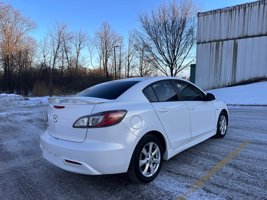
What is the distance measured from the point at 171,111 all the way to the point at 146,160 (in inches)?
35.6

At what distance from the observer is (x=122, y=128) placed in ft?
10.9

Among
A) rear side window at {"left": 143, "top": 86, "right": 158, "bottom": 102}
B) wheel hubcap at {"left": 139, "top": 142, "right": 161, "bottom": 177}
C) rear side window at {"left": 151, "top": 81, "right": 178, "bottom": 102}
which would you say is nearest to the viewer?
wheel hubcap at {"left": 139, "top": 142, "right": 161, "bottom": 177}

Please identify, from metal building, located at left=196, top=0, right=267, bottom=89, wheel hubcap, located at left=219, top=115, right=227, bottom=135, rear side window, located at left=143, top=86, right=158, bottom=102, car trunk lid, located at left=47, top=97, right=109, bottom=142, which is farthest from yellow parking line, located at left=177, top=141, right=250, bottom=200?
metal building, located at left=196, top=0, right=267, bottom=89

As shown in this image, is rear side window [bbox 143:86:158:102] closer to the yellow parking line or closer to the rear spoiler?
the rear spoiler

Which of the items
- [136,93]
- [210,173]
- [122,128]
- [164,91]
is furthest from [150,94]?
[210,173]

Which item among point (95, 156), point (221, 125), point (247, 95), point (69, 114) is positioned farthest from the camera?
point (247, 95)

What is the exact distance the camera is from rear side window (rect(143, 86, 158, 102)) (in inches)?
154

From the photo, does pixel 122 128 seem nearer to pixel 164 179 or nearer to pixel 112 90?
pixel 112 90

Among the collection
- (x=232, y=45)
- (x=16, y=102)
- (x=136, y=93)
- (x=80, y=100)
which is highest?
(x=232, y=45)

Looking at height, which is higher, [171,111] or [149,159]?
[171,111]

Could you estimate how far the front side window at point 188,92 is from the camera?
15.2 feet

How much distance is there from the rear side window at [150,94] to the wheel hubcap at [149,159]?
0.68m

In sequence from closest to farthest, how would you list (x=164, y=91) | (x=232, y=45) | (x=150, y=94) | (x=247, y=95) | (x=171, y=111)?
(x=150, y=94)
(x=171, y=111)
(x=164, y=91)
(x=247, y=95)
(x=232, y=45)

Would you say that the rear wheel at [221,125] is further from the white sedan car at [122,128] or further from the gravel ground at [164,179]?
the white sedan car at [122,128]
